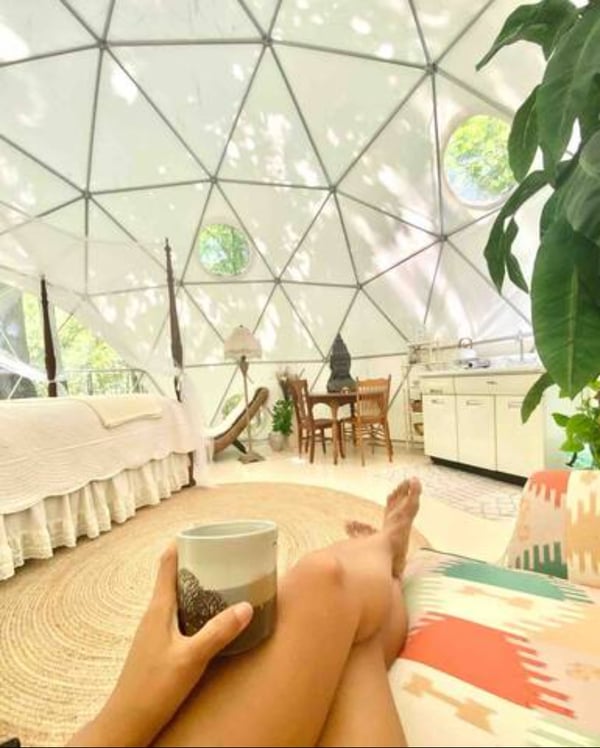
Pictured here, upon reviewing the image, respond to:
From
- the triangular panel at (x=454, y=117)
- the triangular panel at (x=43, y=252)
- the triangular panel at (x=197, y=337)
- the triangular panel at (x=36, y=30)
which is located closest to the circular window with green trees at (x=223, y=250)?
the triangular panel at (x=197, y=337)

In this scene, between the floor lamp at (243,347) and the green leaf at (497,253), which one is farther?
the floor lamp at (243,347)

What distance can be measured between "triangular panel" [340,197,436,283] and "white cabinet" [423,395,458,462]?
1729 millimetres

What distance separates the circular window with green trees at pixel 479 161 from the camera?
3389 millimetres

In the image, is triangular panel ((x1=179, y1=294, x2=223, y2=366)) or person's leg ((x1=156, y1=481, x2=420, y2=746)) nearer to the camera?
person's leg ((x1=156, y1=481, x2=420, y2=746))

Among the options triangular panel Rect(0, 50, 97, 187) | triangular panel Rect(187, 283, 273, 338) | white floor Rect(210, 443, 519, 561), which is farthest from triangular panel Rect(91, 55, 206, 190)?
white floor Rect(210, 443, 519, 561)

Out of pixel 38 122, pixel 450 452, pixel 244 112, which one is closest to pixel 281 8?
pixel 244 112

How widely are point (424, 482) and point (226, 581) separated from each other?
3.10 metres

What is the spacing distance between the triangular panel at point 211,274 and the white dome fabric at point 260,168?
0.02 metres

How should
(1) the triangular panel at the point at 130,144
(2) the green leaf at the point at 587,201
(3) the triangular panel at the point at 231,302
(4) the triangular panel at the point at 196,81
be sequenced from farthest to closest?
(3) the triangular panel at the point at 231,302 < (1) the triangular panel at the point at 130,144 < (4) the triangular panel at the point at 196,81 < (2) the green leaf at the point at 587,201

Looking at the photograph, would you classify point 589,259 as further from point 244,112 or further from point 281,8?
point 244,112

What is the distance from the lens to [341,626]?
47 cm

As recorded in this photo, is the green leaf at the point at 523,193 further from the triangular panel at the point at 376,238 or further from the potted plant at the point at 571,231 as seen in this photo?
the triangular panel at the point at 376,238

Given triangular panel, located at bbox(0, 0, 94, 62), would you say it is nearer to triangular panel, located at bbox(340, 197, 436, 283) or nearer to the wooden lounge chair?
triangular panel, located at bbox(340, 197, 436, 283)

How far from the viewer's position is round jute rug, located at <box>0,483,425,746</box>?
3.57ft
